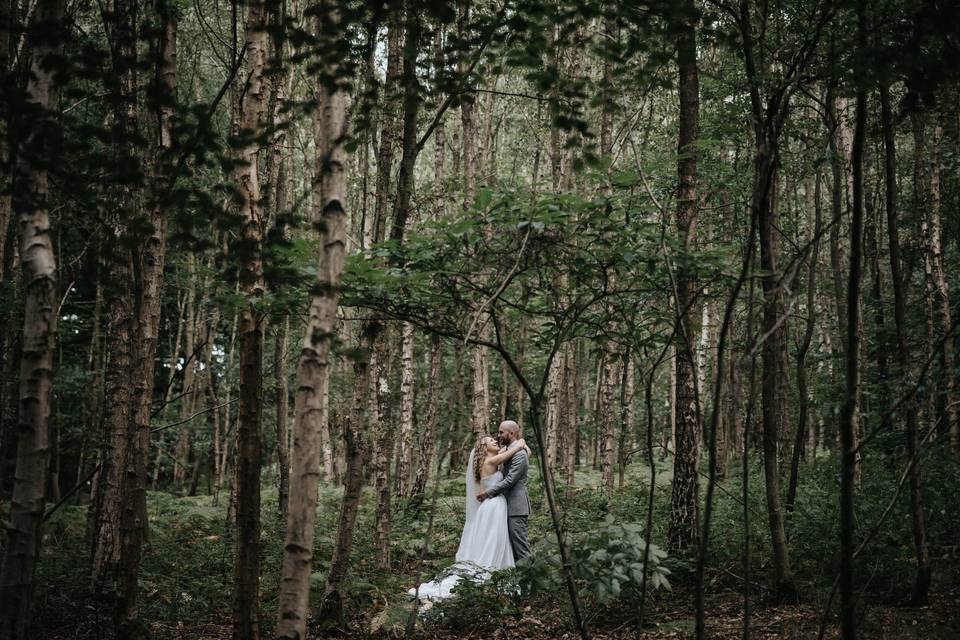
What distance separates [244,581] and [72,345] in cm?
1480

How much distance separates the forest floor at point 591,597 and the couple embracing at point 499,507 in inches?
32.2

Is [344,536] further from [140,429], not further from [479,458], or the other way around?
[479,458]

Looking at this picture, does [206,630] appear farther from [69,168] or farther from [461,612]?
[69,168]

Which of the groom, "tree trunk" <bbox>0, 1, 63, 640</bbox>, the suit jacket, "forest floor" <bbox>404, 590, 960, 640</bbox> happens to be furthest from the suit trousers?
"tree trunk" <bbox>0, 1, 63, 640</bbox>

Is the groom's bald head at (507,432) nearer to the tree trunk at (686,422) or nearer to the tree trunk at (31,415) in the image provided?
the tree trunk at (686,422)

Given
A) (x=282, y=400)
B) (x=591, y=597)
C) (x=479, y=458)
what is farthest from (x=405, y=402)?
(x=591, y=597)

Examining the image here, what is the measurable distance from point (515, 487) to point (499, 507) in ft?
1.02

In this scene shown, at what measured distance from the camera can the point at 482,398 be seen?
41.3 feet

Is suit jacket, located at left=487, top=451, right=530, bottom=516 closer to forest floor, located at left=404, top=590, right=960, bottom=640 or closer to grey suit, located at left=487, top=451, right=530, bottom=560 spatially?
grey suit, located at left=487, top=451, right=530, bottom=560

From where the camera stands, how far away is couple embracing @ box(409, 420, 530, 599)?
803cm

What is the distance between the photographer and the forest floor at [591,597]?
235 inches

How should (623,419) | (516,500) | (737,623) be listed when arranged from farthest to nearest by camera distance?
(623,419), (516,500), (737,623)

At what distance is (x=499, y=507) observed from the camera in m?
8.13

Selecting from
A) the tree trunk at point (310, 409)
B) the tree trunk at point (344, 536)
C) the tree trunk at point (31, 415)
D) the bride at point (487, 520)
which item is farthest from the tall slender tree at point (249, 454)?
the bride at point (487, 520)
